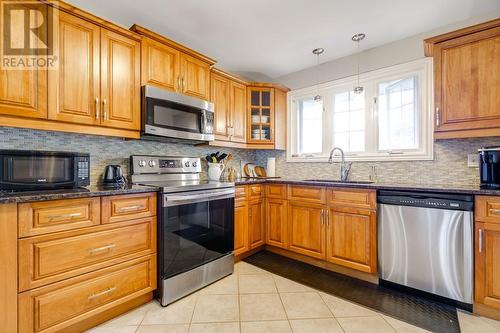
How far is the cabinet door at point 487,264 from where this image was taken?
5.39ft

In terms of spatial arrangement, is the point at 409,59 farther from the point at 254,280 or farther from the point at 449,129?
the point at 254,280

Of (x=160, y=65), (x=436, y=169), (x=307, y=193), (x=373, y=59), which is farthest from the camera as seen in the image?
(x=373, y=59)

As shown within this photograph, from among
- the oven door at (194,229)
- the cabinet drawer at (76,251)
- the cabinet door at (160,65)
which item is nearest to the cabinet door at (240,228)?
the oven door at (194,229)

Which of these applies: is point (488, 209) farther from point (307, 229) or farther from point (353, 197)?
point (307, 229)

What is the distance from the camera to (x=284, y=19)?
2.19 metres

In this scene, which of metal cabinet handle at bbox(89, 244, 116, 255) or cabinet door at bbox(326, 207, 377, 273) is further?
cabinet door at bbox(326, 207, 377, 273)

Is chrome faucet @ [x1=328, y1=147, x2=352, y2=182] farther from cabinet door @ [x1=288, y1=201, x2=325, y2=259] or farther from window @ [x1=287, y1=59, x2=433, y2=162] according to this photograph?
cabinet door @ [x1=288, y1=201, x2=325, y2=259]

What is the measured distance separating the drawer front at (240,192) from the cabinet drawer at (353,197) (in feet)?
3.13

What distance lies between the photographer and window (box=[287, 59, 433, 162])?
2438 millimetres

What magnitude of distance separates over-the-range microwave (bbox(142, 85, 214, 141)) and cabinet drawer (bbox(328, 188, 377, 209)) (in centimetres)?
148

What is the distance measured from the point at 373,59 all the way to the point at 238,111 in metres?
1.77

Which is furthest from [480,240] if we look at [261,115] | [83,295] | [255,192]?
[83,295]

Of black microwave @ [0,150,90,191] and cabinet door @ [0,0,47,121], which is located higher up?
cabinet door @ [0,0,47,121]

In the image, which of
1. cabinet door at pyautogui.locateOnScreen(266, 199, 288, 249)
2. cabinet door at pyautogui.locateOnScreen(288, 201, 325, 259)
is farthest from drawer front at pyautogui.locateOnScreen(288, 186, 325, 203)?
cabinet door at pyautogui.locateOnScreen(266, 199, 288, 249)
